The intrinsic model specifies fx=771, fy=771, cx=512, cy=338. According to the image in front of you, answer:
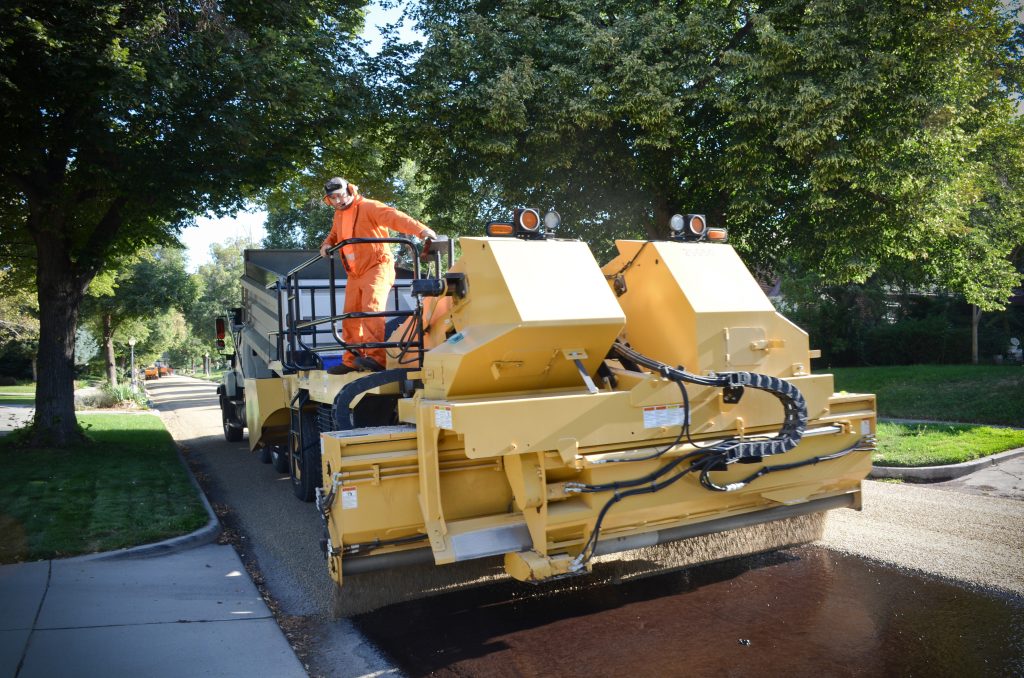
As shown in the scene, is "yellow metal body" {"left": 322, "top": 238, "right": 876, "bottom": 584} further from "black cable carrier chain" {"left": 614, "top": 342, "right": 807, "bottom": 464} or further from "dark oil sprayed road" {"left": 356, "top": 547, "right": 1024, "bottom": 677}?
"dark oil sprayed road" {"left": 356, "top": 547, "right": 1024, "bottom": 677}

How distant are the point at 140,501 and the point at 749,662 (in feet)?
21.3

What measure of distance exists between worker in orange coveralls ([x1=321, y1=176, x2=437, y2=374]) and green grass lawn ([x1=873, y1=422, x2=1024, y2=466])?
235 inches

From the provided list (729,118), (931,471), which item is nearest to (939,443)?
(931,471)

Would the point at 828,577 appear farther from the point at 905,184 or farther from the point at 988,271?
the point at 988,271

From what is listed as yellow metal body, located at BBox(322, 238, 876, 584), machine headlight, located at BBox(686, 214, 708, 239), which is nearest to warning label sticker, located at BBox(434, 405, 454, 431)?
yellow metal body, located at BBox(322, 238, 876, 584)

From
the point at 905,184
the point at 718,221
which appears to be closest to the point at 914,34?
Answer: the point at 905,184

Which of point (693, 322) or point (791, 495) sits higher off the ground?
point (693, 322)

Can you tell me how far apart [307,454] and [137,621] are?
262 centimetres

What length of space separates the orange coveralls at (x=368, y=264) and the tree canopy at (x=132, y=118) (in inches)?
156

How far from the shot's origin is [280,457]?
9883 mm

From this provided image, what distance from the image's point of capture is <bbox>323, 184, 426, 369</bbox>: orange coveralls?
20.8 feet

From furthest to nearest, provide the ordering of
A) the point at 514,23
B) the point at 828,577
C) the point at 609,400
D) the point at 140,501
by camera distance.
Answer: the point at 514,23 → the point at 140,501 → the point at 828,577 → the point at 609,400

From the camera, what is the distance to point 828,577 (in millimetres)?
5059

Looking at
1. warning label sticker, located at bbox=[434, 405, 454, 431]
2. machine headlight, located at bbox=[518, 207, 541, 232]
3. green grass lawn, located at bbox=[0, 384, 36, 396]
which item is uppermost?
machine headlight, located at bbox=[518, 207, 541, 232]
